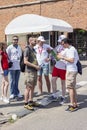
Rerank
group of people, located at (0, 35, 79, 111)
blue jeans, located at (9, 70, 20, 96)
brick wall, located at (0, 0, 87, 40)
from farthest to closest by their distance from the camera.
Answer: brick wall, located at (0, 0, 87, 40)
blue jeans, located at (9, 70, 20, 96)
group of people, located at (0, 35, 79, 111)

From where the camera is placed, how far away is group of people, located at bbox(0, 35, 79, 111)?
918 centimetres

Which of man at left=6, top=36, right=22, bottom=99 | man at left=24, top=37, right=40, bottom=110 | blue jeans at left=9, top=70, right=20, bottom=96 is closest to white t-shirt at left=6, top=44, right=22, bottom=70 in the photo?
man at left=6, top=36, right=22, bottom=99

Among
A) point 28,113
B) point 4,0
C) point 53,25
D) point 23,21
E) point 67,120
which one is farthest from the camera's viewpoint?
point 4,0

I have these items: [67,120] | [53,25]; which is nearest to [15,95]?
[67,120]

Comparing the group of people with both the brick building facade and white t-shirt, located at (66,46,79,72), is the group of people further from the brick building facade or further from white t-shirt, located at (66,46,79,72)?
the brick building facade

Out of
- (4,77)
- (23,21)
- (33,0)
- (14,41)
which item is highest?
(33,0)

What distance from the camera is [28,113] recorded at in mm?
9273

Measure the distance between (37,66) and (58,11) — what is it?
2189 centimetres

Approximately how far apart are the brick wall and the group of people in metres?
18.5

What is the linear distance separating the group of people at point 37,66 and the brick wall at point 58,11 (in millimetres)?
18532

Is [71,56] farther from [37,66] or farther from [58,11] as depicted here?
[58,11]

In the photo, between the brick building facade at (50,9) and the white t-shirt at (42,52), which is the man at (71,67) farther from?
the brick building facade at (50,9)

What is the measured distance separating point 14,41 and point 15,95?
5.21 ft

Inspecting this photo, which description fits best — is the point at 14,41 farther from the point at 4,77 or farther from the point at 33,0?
the point at 33,0
